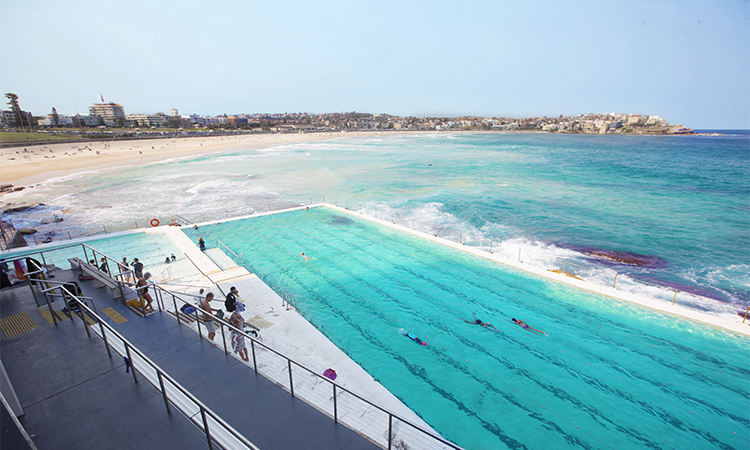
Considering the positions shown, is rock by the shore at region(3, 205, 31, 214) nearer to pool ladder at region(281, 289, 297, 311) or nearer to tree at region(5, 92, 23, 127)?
pool ladder at region(281, 289, 297, 311)

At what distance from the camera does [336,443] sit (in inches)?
208

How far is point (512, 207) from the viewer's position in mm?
31719

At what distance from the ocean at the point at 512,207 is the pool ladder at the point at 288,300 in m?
12.1

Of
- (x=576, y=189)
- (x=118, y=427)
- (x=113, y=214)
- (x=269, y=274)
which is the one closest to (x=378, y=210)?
(x=269, y=274)

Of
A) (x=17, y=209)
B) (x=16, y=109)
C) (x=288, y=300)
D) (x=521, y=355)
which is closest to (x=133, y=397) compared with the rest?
(x=288, y=300)

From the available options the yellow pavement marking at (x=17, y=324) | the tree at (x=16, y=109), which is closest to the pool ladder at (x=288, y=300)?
the yellow pavement marking at (x=17, y=324)

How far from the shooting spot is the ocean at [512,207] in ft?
62.8

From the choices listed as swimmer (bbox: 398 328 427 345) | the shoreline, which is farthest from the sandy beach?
swimmer (bbox: 398 328 427 345)

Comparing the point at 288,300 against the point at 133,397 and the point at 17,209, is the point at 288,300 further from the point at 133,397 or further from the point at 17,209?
the point at 17,209

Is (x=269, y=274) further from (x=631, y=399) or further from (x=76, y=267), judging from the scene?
(x=631, y=399)

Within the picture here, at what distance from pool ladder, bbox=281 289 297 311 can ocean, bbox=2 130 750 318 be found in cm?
1207

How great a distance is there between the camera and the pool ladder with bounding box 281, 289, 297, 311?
12609mm

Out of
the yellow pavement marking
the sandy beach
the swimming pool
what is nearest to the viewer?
the yellow pavement marking

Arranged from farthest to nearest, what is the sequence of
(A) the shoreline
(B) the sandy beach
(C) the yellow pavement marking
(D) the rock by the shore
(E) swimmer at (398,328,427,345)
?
(B) the sandy beach < (A) the shoreline < (D) the rock by the shore < (E) swimmer at (398,328,427,345) < (C) the yellow pavement marking
